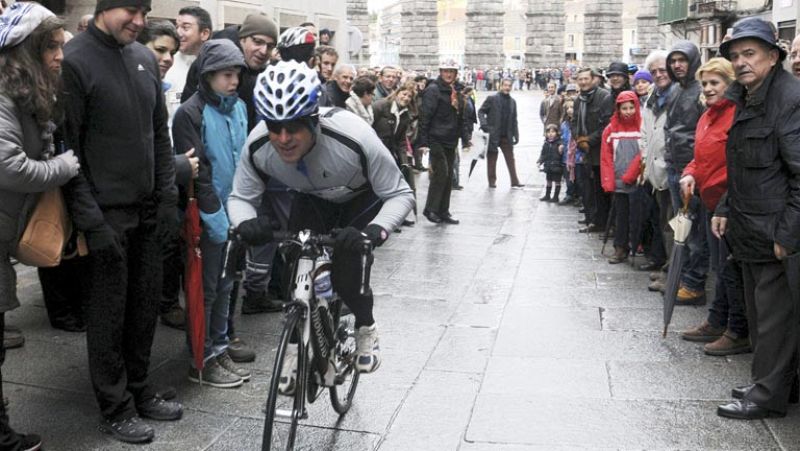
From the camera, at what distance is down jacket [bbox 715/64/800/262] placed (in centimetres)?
542

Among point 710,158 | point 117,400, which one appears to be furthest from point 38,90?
point 710,158

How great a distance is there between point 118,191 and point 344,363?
1.39m

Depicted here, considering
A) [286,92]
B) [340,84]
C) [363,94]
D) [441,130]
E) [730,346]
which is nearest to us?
[286,92]

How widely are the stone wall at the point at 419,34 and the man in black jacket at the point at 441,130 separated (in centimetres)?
4867

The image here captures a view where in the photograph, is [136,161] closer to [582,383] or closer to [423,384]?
[423,384]

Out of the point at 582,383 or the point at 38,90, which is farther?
the point at 582,383

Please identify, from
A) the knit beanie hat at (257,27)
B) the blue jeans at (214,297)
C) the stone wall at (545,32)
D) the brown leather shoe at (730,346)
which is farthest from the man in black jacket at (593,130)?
the stone wall at (545,32)

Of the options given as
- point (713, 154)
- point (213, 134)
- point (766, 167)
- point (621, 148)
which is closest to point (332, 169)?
point (213, 134)

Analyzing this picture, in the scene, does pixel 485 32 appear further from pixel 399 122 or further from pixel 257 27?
pixel 257 27

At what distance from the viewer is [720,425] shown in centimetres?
545

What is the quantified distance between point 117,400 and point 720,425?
311 cm

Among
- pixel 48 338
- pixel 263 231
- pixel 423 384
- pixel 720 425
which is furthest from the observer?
pixel 48 338

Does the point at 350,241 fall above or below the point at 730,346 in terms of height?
above

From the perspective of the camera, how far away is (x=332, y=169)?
4777 millimetres
